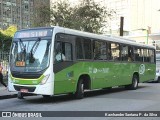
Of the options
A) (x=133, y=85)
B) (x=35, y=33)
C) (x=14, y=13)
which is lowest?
(x=133, y=85)

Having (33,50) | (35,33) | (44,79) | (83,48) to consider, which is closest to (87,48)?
(83,48)

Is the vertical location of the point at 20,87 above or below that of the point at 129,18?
below

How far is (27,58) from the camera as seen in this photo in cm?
1523

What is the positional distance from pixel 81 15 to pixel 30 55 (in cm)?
2014

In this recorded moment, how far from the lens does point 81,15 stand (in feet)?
114

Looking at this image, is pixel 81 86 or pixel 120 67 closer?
pixel 81 86

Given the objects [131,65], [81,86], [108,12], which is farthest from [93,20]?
[81,86]

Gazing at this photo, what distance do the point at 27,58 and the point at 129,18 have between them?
6572 centimetres

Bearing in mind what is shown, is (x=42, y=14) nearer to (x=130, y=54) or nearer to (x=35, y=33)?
(x=130, y=54)

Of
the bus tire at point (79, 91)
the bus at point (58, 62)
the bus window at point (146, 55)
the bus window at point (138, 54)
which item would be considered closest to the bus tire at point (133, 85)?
the bus window at point (138, 54)

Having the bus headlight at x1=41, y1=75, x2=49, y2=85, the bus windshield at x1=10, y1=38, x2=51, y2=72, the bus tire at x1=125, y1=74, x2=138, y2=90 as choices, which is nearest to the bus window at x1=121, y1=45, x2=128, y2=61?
the bus tire at x1=125, y1=74, x2=138, y2=90

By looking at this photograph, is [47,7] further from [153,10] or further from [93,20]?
[153,10]

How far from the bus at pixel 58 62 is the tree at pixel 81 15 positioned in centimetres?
1428

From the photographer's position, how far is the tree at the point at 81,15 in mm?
33875
